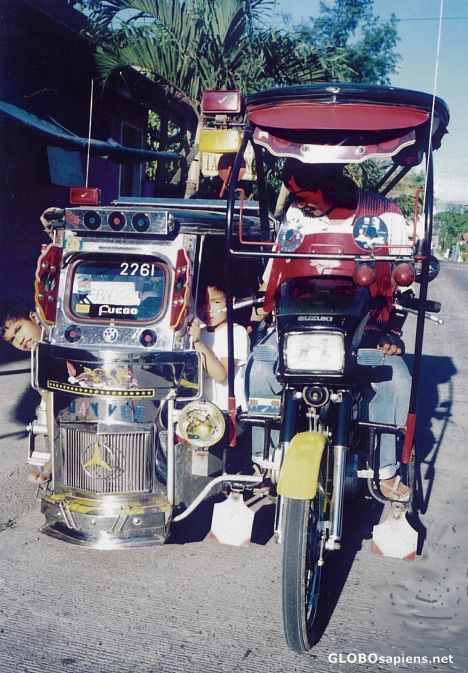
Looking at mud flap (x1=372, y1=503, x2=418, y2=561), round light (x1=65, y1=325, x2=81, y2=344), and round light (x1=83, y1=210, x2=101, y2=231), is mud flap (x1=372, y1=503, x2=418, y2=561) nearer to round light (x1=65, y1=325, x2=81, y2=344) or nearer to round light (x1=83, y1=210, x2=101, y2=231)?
round light (x1=65, y1=325, x2=81, y2=344)

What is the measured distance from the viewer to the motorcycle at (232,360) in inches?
158

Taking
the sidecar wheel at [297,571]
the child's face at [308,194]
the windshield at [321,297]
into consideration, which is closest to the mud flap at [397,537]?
the sidecar wheel at [297,571]

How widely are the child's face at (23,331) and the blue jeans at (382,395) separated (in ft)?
5.31

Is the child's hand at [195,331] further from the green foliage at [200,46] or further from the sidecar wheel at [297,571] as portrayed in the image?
the green foliage at [200,46]

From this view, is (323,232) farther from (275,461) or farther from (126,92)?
(126,92)

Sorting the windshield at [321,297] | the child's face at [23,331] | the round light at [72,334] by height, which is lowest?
the child's face at [23,331]

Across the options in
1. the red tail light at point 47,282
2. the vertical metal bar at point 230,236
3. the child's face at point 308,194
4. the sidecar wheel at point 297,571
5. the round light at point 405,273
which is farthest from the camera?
the child's face at point 308,194

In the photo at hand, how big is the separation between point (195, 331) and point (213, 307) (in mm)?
575

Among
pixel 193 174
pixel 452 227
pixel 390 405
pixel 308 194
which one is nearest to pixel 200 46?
pixel 193 174

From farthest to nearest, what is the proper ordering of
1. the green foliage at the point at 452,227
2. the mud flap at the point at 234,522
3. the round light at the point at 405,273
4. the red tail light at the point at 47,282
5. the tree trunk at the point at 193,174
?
the green foliage at the point at 452,227 < the tree trunk at the point at 193,174 < the red tail light at the point at 47,282 < the mud flap at the point at 234,522 < the round light at the point at 405,273

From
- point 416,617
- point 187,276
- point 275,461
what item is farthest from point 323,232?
point 416,617

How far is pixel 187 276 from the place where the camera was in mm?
5008

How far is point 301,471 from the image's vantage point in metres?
3.72

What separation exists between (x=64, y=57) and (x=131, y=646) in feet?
35.1
